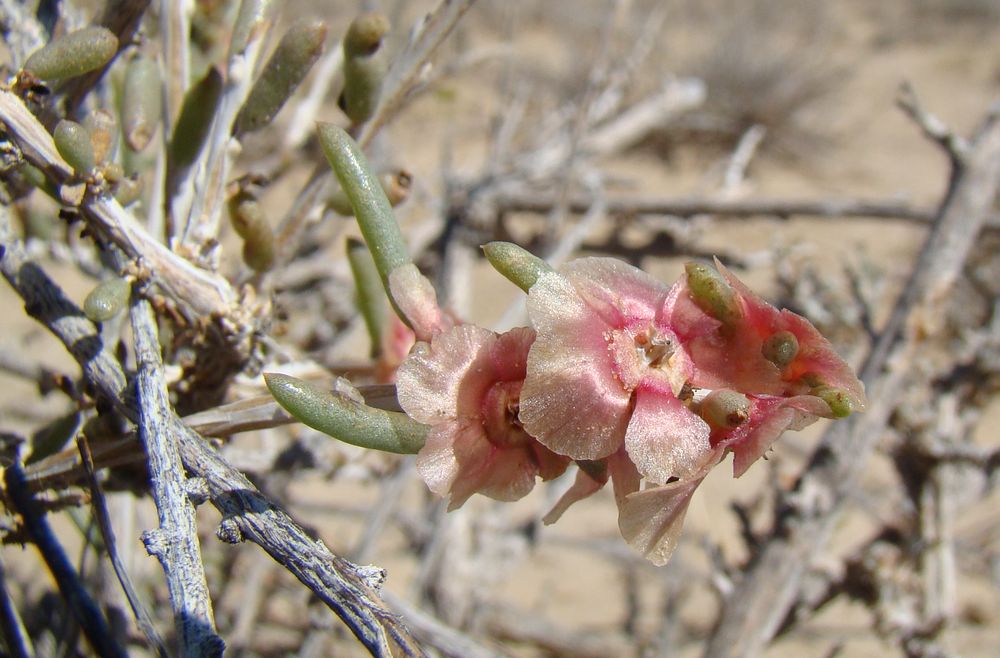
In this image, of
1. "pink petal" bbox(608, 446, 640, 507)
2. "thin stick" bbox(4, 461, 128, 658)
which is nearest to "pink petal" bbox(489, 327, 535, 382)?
"pink petal" bbox(608, 446, 640, 507)

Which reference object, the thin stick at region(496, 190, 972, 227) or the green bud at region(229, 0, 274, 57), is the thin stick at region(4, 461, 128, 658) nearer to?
the green bud at region(229, 0, 274, 57)

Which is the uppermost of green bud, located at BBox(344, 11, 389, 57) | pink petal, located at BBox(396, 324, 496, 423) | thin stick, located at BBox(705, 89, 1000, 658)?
green bud, located at BBox(344, 11, 389, 57)

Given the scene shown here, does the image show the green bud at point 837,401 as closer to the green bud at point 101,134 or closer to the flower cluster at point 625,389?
the flower cluster at point 625,389

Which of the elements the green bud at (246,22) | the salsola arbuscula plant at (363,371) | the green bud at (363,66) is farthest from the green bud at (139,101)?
the green bud at (363,66)

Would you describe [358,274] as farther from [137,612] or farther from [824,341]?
[824,341]

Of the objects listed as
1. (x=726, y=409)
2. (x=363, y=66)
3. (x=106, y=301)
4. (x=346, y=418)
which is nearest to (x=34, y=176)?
(x=106, y=301)

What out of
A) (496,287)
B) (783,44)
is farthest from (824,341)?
(783,44)
